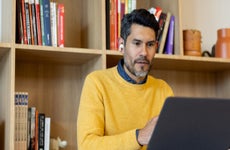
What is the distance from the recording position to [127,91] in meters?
1.50

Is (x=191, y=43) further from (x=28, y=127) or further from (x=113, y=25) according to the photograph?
(x=28, y=127)

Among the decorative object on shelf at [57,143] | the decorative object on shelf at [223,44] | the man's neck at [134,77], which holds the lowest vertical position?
the decorative object on shelf at [57,143]

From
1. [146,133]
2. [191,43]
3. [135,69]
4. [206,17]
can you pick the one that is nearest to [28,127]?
[135,69]

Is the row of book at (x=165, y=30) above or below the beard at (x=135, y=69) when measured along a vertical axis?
above

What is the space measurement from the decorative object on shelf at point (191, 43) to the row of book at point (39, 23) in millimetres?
630

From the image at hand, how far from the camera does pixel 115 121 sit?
1.42 meters

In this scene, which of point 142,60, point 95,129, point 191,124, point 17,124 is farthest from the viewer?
point 17,124

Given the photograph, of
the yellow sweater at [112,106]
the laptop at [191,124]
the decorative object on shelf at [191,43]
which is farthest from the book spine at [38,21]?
the laptop at [191,124]

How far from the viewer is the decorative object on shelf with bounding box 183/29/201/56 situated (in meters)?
1.98

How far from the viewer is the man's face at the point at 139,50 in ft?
4.70

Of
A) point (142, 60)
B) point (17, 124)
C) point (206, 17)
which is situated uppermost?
A: point (206, 17)

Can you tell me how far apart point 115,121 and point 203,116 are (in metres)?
0.53

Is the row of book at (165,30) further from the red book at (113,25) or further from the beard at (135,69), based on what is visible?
the beard at (135,69)

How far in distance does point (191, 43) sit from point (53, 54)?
27.0 inches
